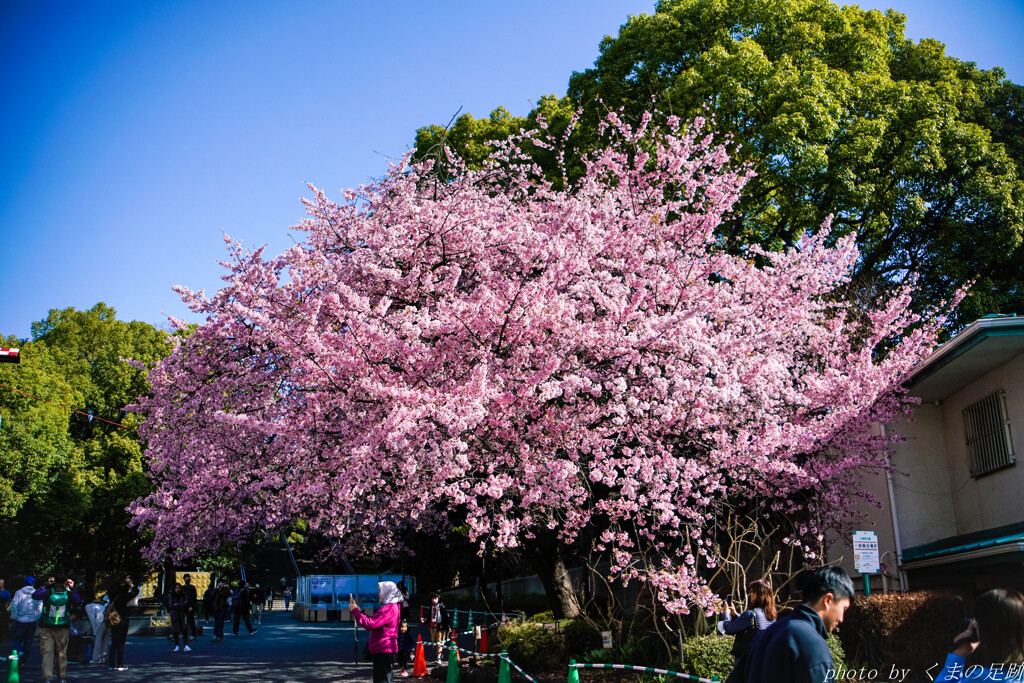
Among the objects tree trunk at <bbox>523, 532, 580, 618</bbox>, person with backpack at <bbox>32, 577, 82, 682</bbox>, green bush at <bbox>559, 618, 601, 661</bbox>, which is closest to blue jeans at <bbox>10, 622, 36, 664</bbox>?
person with backpack at <bbox>32, 577, 82, 682</bbox>

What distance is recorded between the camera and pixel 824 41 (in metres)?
22.3

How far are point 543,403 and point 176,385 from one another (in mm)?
6196

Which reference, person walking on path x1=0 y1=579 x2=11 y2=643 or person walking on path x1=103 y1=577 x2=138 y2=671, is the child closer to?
person walking on path x1=103 y1=577 x2=138 y2=671

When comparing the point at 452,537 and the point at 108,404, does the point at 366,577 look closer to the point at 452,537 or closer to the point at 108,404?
the point at 452,537

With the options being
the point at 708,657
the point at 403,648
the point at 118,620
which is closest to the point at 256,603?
the point at 118,620

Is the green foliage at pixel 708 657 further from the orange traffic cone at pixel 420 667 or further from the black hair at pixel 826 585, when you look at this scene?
the orange traffic cone at pixel 420 667

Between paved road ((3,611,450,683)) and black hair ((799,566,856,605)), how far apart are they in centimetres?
1224

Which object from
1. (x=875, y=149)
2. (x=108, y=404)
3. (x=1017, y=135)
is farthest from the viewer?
(x=108, y=404)

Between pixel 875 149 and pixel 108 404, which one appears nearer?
pixel 875 149

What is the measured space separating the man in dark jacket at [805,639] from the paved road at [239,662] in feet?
40.1

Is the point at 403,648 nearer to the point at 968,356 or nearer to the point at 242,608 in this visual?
the point at 968,356

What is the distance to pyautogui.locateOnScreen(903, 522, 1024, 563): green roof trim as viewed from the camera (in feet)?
36.8

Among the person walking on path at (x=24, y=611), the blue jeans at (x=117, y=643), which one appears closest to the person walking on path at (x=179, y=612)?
the blue jeans at (x=117, y=643)

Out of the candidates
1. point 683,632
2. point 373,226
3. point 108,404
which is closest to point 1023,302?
point 683,632
